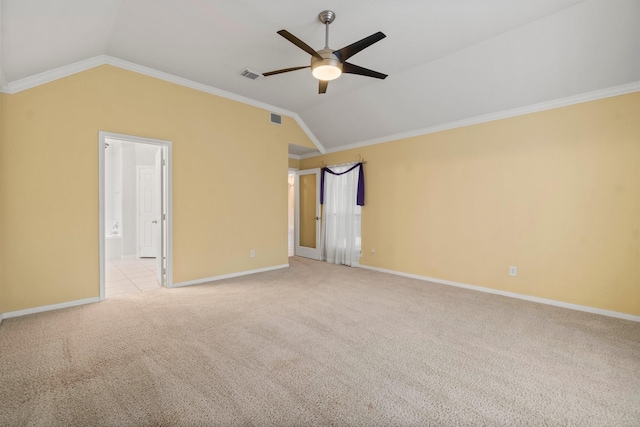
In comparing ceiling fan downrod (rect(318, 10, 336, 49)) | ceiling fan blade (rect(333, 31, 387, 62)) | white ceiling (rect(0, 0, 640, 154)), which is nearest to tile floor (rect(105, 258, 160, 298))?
white ceiling (rect(0, 0, 640, 154))

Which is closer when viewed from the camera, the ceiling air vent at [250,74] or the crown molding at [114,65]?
the crown molding at [114,65]

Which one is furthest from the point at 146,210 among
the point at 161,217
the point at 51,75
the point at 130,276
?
the point at 51,75

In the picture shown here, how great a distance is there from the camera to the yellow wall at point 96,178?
3.21 metres

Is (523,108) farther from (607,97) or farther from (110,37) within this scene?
(110,37)

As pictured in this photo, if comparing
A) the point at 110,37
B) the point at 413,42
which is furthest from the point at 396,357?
the point at 110,37

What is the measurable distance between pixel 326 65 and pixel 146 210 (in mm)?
5923

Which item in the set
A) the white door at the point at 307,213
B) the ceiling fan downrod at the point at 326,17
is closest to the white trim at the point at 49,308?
the ceiling fan downrod at the point at 326,17

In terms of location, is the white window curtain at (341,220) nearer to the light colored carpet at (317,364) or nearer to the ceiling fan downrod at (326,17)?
the light colored carpet at (317,364)


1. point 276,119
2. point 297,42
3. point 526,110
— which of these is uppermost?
point 276,119

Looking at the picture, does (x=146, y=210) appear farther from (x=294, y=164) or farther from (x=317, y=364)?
(x=317, y=364)

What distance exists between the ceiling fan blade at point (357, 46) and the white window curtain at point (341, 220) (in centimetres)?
332

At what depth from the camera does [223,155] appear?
16.0 feet

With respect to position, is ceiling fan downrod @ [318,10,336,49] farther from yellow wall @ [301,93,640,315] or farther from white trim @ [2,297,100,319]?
white trim @ [2,297,100,319]

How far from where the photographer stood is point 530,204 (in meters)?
3.93
